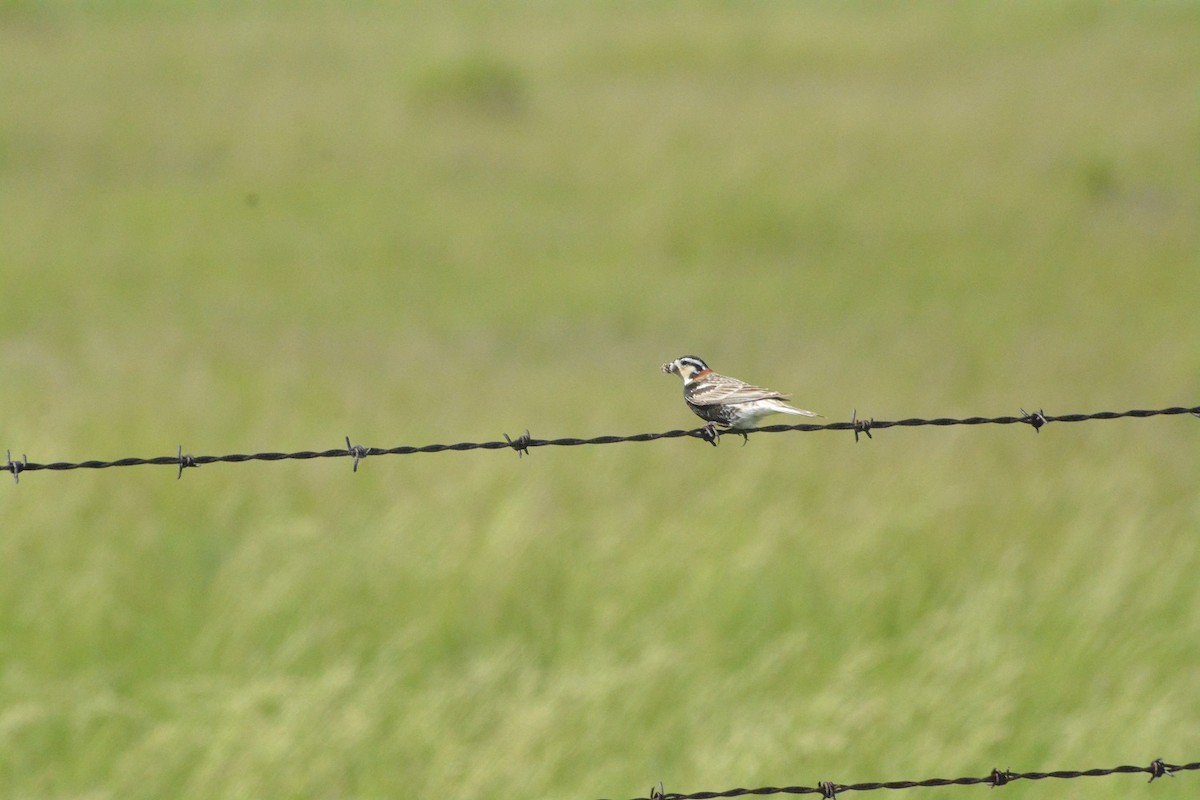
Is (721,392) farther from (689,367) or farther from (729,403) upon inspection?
(689,367)

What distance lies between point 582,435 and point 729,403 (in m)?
5.29

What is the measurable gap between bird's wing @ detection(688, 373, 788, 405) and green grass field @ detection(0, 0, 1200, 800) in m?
1.50

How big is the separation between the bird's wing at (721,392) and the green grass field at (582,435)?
1.50 meters

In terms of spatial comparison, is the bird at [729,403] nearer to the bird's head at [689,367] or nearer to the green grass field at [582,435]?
the bird's head at [689,367]

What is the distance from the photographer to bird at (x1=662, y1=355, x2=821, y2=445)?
4379 millimetres

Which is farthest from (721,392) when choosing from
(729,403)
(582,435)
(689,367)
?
(582,435)

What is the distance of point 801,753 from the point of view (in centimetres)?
538

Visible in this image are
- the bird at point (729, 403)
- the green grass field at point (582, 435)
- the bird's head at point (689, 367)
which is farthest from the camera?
the green grass field at point (582, 435)

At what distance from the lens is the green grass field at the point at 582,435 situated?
5531 millimetres

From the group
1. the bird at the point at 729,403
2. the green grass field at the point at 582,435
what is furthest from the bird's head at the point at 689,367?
the green grass field at the point at 582,435

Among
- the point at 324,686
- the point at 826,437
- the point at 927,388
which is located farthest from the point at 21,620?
the point at 927,388

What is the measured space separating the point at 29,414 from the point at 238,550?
2.38 m

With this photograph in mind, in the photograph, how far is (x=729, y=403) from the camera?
4441 millimetres

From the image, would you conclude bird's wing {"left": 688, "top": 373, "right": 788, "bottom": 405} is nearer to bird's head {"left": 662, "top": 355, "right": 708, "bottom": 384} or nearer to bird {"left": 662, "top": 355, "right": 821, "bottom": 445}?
bird {"left": 662, "top": 355, "right": 821, "bottom": 445}
